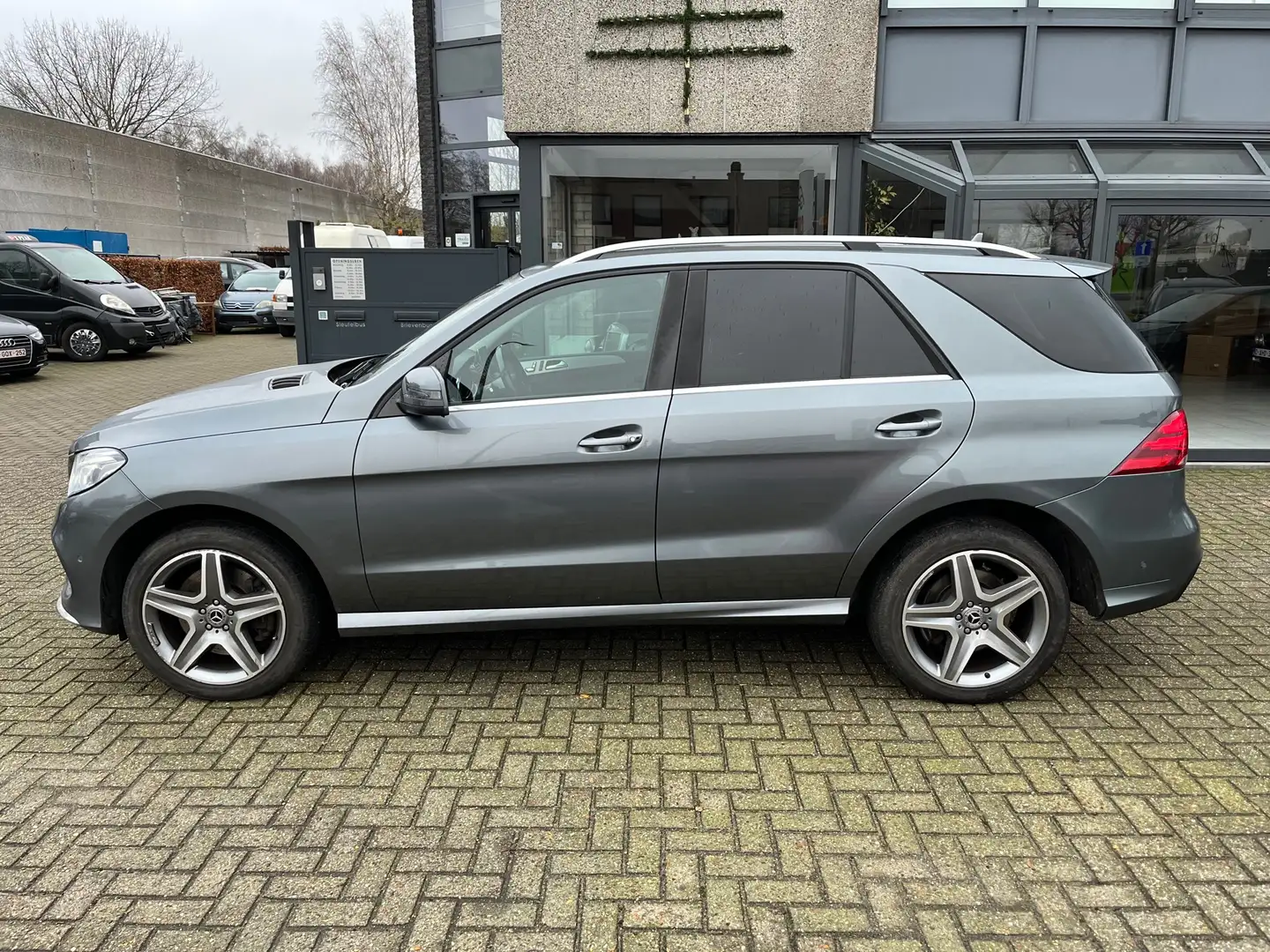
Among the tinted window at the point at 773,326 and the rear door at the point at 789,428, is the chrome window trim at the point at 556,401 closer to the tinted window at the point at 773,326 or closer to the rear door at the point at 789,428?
the rear door at the point at 789,428

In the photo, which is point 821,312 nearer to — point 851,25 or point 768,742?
point 768,742

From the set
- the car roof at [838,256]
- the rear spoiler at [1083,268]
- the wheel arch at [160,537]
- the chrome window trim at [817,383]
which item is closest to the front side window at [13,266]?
the wheel arch at [160,537]

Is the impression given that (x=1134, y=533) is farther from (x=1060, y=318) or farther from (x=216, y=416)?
(x=216, y=416)

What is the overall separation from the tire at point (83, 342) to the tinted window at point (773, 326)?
15755mm

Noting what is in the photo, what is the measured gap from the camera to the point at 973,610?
3.49 m

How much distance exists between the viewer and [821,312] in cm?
353

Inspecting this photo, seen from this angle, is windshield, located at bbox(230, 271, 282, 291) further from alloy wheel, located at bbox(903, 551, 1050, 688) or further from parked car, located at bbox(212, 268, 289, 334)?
alloy wheel, located at bbox(903, 551, 1050, 688)

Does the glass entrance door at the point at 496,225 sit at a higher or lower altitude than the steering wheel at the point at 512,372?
higher

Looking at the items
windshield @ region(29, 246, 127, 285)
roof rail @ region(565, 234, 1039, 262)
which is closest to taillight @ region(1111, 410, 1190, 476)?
roof rail @ region(565, 234, 1039, 262)

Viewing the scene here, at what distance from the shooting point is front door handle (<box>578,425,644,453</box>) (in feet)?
11.0

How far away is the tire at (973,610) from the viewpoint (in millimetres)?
3463

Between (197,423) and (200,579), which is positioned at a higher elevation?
(197,423)

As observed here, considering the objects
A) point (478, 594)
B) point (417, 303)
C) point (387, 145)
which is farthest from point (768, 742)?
point (387, 145)

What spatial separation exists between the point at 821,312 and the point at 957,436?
706 mm
